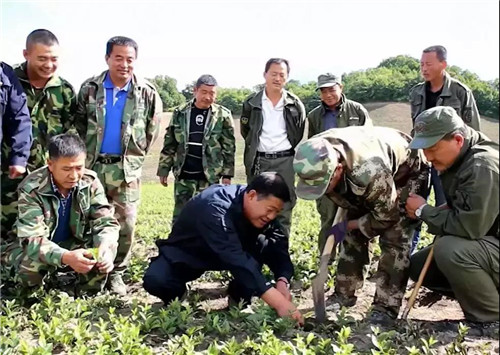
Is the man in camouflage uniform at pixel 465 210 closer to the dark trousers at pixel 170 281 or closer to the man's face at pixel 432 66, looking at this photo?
the dark trousers at pixel 170 281

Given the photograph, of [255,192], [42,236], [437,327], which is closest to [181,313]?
[255,192]

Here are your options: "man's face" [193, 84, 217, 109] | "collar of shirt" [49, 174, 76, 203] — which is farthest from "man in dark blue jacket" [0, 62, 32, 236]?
"man's face" [193, 84, 217, 109]

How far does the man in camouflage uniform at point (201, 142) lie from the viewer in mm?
5906

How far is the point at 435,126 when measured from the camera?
132 inches

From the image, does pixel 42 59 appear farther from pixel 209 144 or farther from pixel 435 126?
pixel 435 126

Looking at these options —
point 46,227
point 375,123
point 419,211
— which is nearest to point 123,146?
point 46,227

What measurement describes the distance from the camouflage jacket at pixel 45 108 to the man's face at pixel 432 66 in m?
3.63

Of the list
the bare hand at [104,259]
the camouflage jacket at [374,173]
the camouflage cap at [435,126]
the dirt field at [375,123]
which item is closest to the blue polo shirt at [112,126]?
the bare hand at [104,259]

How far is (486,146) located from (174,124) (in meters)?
3.54

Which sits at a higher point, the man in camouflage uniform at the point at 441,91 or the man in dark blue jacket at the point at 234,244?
the man in camouflage uniform at the point at 441,91

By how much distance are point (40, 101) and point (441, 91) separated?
4045mm

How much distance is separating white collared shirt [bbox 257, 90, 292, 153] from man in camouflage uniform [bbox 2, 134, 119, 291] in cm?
178

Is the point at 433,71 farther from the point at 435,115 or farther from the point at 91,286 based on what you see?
the point at 91,286

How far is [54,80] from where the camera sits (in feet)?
16.2
